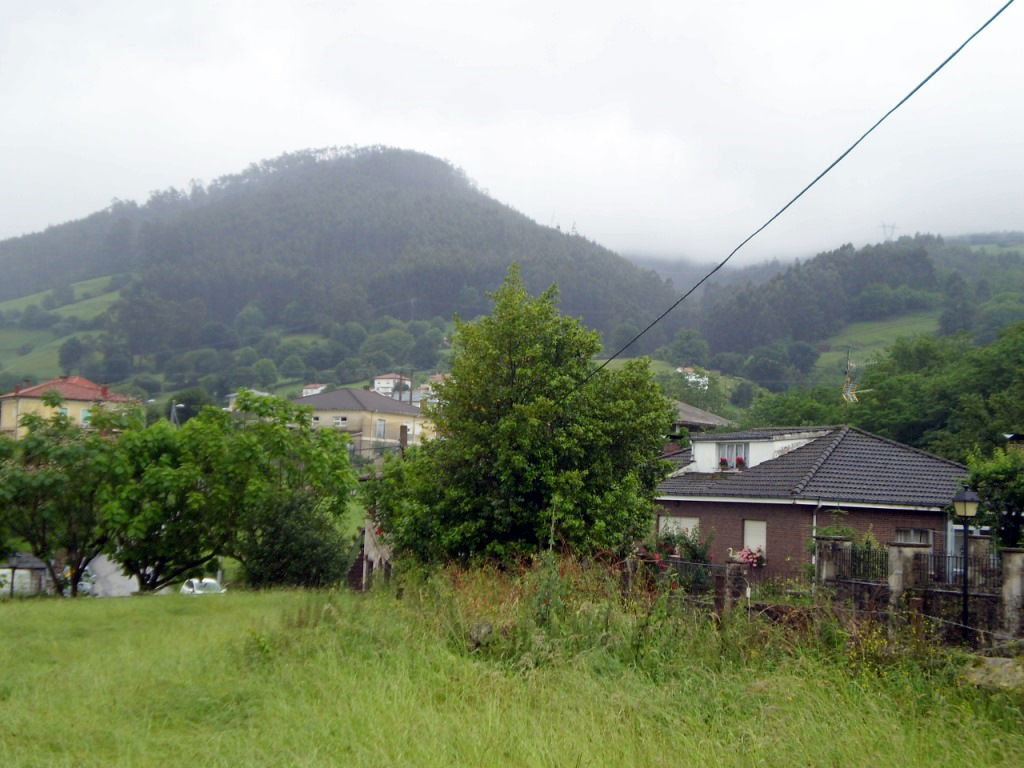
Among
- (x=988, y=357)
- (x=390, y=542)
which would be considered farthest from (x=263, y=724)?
(x=988, y=357)

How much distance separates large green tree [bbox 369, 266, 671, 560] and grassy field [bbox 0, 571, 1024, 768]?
5903 millimetres

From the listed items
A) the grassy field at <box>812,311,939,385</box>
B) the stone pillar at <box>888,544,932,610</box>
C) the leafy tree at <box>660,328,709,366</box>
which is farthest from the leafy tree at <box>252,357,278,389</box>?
the stone pillar at <box>888,544,932,610</box>

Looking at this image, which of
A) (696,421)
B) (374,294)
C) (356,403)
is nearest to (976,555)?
(696,421)

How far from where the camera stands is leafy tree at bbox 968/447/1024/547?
58.0 feet

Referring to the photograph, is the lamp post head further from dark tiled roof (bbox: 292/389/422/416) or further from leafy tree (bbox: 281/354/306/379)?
leafy tree (bbox: 281/354/306/379)

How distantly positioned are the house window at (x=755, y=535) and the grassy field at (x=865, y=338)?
6778 cm

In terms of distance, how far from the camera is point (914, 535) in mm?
26703

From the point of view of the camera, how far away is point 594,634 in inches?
384

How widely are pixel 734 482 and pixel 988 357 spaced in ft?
85.3

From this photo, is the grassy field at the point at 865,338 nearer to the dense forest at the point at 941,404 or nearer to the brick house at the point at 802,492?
the dense forest at the point at 941,404

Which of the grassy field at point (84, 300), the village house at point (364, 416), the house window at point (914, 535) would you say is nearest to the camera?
the house window at point (914, 535)

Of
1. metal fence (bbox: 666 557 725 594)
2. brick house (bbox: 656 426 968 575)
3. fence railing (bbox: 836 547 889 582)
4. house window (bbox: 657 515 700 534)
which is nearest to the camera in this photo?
metal fence (bbox: 666 557 725 594)

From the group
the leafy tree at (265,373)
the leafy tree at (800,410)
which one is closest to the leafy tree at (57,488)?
the leafy tree at (800,410)

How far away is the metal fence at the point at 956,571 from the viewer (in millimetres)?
12227
